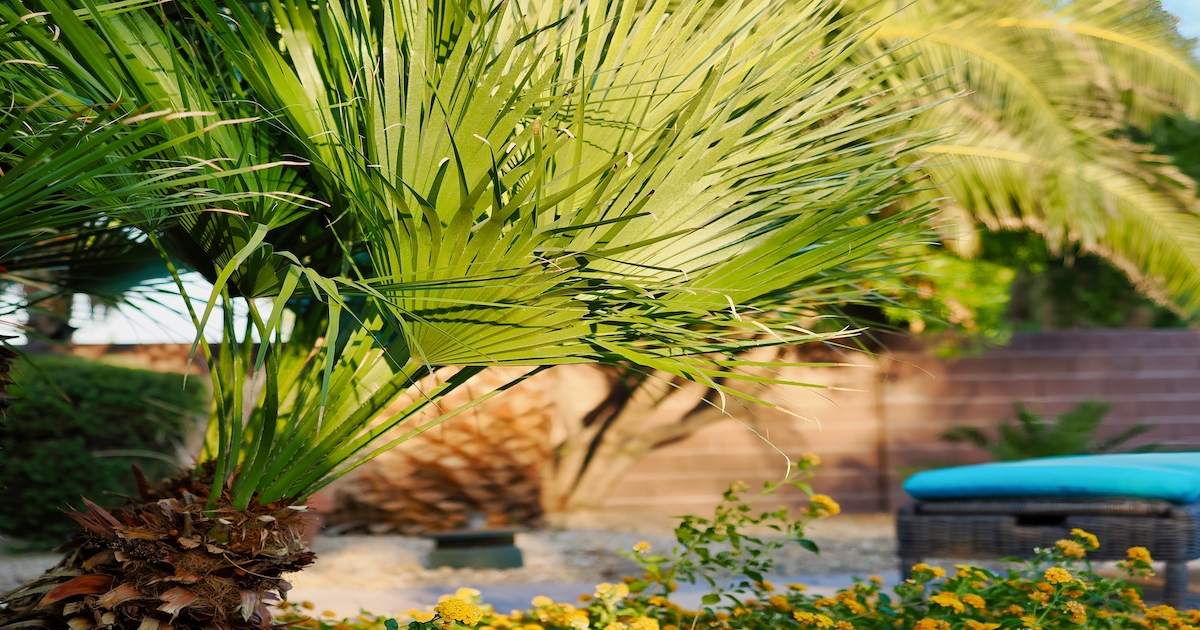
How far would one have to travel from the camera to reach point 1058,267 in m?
9.98

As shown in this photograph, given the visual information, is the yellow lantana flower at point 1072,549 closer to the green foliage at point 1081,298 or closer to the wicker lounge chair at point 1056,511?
the wicker lounge chair at point 1056,511

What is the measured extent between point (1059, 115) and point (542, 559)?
4.06 metres

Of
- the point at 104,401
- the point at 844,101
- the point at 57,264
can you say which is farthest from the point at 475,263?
the point at 104,401

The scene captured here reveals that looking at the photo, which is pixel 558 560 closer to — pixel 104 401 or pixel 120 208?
pixel 104 401

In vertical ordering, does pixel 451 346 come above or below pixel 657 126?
below

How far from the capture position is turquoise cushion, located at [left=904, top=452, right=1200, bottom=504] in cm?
304

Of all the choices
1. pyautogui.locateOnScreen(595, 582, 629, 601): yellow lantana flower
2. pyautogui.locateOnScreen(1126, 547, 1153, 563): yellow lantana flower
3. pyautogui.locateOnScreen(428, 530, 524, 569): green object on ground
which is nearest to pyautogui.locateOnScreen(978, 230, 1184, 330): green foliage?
pyautogui.locateOnScreen(428, 530, 524, 569): green object on ground

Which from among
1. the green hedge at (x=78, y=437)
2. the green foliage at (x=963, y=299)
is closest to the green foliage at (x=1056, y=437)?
the green foliage at (x=963, y=299)

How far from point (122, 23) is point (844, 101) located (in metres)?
1.50

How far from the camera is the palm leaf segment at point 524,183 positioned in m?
1.63

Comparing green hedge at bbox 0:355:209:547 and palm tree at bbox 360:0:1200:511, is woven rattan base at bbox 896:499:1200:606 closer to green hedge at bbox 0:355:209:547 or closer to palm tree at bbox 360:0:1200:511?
palm tree at bbox 360:0:1200:511

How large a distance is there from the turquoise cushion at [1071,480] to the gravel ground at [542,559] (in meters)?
1.55

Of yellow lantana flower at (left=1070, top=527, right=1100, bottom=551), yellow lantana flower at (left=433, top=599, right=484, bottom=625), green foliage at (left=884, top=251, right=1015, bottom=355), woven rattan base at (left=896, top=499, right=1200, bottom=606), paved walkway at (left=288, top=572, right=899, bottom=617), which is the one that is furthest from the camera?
green foliage at (left=884, top=251, right=1015, bottom=355)

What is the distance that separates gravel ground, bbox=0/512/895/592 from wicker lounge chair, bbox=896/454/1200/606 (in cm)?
151
